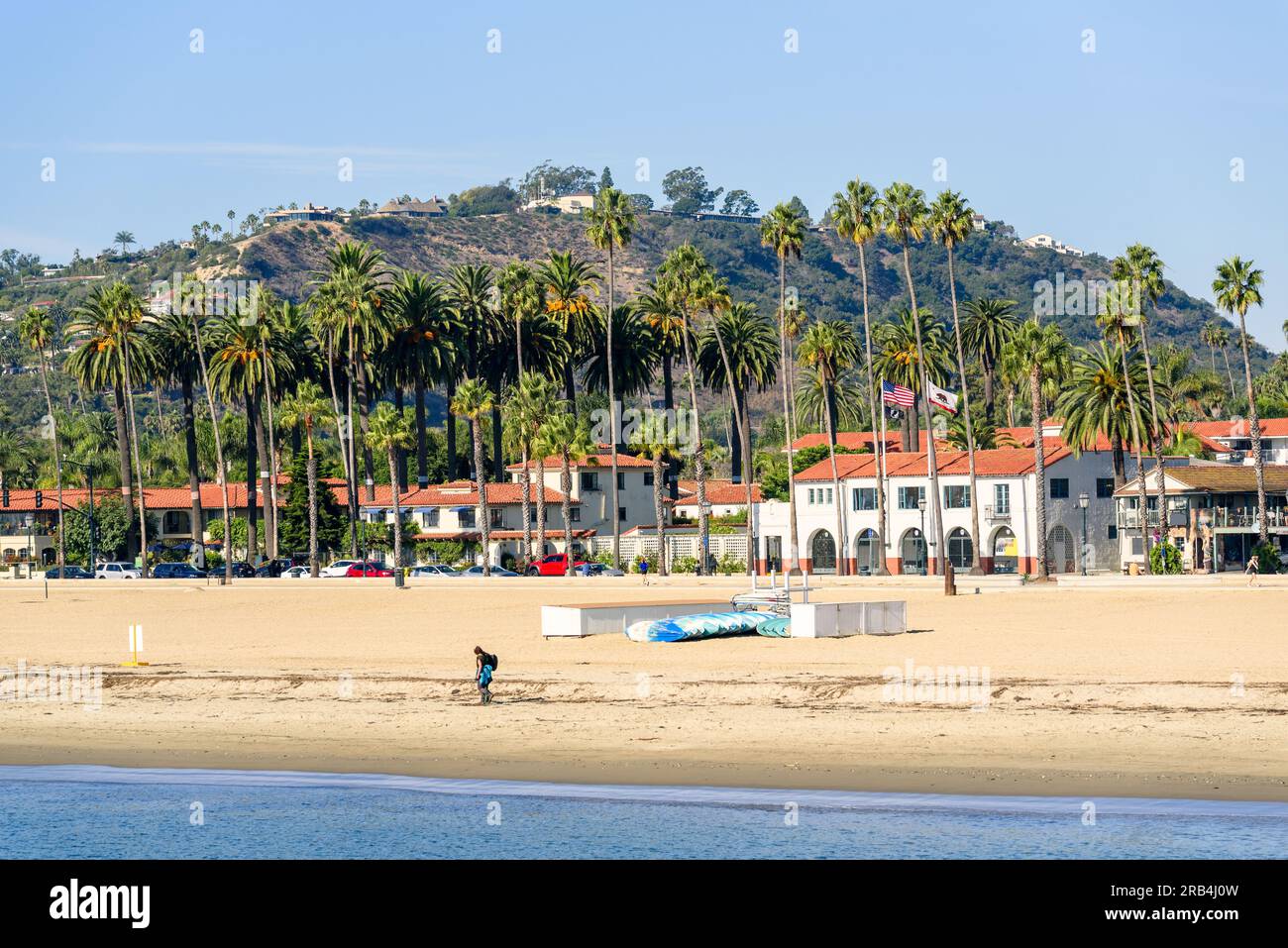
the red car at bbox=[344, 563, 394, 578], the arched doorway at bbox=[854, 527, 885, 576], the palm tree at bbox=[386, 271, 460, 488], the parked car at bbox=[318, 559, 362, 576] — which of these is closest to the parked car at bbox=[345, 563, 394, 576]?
the red car at bbox=[344, 563, 394, 578]

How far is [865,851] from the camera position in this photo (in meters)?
23.3

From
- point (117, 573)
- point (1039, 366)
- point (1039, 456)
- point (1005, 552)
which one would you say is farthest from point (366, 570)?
point (1039, 366)

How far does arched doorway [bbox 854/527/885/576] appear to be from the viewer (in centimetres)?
10644

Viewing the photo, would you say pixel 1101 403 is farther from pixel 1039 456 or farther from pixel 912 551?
pixel 912 551

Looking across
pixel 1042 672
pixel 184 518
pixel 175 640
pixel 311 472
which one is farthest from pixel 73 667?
pixel 184 518

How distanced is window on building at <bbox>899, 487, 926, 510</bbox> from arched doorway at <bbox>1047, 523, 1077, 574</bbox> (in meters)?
9.45

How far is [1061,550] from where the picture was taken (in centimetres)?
10044

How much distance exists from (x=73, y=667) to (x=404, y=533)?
77.7 m

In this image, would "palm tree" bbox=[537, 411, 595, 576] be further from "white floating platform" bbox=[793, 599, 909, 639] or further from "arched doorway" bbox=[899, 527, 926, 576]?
"white floating platform" bbox=[793, 599, 909, 639]

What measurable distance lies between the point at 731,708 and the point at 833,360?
9694cm

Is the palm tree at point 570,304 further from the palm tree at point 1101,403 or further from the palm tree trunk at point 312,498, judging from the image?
the palm tree at point 1101,403

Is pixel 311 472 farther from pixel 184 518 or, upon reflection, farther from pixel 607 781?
pixel 607 781

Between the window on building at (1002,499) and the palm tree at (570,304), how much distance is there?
42045mm

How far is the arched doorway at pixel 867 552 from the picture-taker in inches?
4190
